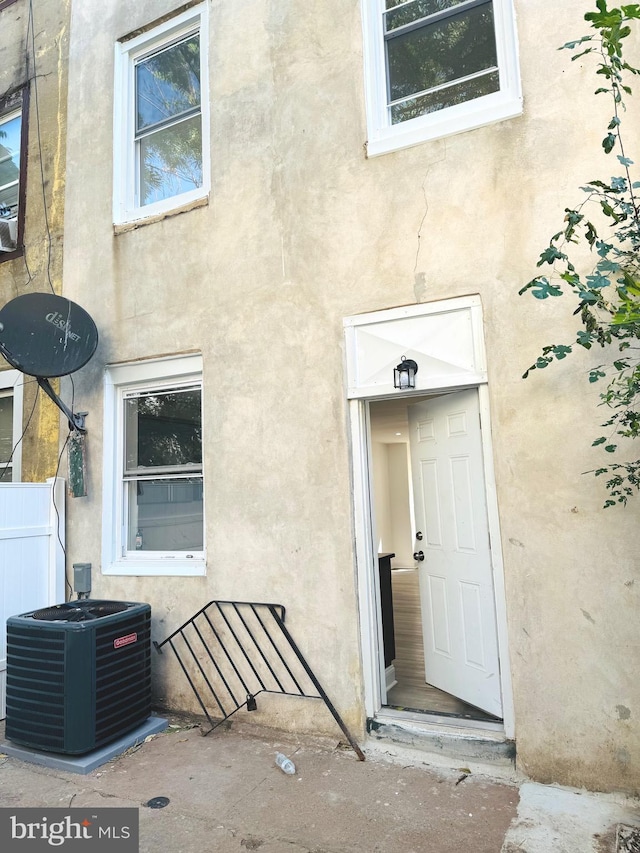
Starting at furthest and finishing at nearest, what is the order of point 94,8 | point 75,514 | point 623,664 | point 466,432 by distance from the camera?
point 94,8 < point 75,514 < point 466,432 < point 623,664

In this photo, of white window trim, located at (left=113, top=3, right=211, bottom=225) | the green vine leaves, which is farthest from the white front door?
white window trim, located at (left=113, top=3, right=211, bottom=225)

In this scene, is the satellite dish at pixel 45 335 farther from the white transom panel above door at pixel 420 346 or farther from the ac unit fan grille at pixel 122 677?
the white transom panel above door at pixel 420 346

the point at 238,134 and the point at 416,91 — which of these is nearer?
the point at 416,91

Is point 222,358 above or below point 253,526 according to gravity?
above

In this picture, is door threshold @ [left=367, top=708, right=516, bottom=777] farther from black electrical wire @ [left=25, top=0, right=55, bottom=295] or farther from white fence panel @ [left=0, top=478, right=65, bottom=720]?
black electrical wire @ [left=25, top=0, right=55, bottom=295]

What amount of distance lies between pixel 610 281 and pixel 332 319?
183 cm

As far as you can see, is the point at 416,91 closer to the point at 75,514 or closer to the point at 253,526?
the point at 253,526

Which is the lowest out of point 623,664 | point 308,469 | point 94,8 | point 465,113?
point 623,664

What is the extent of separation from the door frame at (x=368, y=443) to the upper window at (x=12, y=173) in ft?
13.5

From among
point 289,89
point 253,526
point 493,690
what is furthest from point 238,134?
point 493,690

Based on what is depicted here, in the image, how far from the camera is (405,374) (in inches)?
156

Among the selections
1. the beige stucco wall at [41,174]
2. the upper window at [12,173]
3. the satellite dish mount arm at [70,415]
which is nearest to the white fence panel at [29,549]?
the beige stucco wall at [41,174]

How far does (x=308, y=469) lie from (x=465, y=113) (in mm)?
2685

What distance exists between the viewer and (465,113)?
4.00 meters
